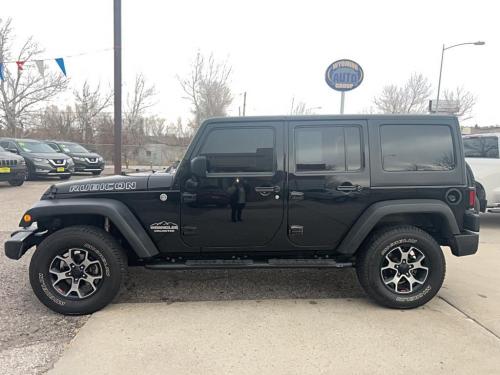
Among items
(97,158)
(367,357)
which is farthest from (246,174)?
(97,158)

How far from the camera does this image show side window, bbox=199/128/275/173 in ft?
11.4

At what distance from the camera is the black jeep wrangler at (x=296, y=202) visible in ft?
11.3

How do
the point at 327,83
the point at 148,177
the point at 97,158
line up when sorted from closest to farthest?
the point at 148,177, the point at 327,83, the point at 97,158

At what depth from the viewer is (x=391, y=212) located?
3428mm

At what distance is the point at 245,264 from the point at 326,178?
45.3 inches

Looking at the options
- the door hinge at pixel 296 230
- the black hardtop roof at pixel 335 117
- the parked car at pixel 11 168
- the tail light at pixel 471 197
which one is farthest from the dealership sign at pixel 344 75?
the parked car at pixel 11 168

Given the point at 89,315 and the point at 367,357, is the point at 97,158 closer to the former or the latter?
the point at 89,315

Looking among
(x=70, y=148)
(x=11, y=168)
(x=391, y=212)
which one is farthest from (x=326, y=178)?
(x=70, y=148)

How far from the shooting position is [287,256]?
370 centimetres

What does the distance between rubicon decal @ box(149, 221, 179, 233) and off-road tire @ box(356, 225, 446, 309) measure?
6.20 feet

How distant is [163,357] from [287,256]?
1550 mm

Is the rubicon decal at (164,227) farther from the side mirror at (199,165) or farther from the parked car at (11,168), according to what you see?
the parked car at (11,168)

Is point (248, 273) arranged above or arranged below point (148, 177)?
below

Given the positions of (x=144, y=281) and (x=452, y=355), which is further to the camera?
(x=144, y=281)
